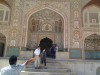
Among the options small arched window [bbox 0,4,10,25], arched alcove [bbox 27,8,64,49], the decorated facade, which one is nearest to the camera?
the decorated facade

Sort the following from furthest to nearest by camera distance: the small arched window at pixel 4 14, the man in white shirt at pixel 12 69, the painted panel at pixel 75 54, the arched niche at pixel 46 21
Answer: the arched niche at pixel 46 21, the small arched window at pixel 4 14, the painted panel at pixel 75 54, the man in white shirt at pixel 12 69

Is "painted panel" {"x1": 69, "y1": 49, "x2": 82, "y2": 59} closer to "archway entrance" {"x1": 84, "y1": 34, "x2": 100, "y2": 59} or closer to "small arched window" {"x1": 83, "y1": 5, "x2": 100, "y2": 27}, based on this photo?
"archway entrance" {"x1": 84, "y1": 34, "x2": 100, "y2": 59}

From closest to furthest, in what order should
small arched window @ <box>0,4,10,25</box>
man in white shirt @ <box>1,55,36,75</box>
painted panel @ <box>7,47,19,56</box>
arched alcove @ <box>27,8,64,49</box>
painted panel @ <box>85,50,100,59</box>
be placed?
man in white shirt @ <box>1,55,36,75</box>, painted panel @ <box>7,47,19,56</box>, painted panel @ <box>85,50,100,59</box>, small arched window @ <box>0,4,10,25</box>, arched alcove @ <box>27,8,64,49</box>

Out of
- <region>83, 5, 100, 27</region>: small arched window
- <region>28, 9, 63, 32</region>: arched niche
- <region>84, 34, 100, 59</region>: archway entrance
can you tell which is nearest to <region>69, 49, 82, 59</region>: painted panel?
<region>84, 34, 100, 59</region>: archway entrance

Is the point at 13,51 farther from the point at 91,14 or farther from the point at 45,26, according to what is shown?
the point at 91,14

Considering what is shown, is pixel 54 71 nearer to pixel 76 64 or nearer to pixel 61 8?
pixel 76 64

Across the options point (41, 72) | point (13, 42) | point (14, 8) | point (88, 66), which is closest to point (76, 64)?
point (88, 66)

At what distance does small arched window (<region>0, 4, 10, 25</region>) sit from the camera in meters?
13.4

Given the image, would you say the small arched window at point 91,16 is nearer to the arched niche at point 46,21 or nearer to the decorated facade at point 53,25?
the decorated facade at point 53,25

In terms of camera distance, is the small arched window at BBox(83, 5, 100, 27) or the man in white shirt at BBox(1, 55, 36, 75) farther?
the small arched window at BBox(83, 5, 100, 27)

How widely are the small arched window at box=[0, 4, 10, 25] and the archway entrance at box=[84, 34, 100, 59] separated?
244 inches

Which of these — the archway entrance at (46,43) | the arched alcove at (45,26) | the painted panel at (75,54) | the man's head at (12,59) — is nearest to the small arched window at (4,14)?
the arched alcove at (45,26)

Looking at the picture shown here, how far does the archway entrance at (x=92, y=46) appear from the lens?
13211mm

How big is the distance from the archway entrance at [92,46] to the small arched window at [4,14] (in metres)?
6.21
